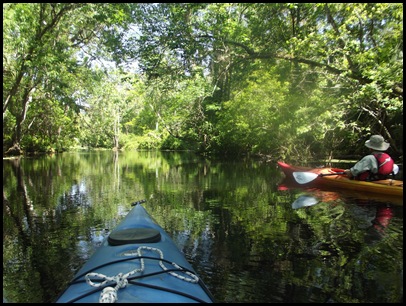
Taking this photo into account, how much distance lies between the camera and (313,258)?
400 cm

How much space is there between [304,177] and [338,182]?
0.99 m

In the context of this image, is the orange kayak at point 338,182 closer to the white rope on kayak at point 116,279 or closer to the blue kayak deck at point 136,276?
the blue kayak deck at point 136,276

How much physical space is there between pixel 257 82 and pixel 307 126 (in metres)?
5.37

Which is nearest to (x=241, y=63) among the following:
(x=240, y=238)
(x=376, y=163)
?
(x=376, y=163)

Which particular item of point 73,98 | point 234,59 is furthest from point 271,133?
point 73,98

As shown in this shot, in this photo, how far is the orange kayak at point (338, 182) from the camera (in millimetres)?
7492

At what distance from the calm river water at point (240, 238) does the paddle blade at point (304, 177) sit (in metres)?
0.35

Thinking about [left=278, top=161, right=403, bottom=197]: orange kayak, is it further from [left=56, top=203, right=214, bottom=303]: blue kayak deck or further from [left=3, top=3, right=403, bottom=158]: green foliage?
Result: [left=56, top=203, right=214, bottom=303]: blue kayak deck

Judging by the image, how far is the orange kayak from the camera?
749 centimetres

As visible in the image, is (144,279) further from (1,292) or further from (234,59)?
(234,59)

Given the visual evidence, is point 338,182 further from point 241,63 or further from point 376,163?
point 241,63

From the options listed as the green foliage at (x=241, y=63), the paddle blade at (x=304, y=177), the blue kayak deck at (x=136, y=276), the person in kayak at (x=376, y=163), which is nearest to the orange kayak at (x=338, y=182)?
the paddle blade at (x=304, y=177)

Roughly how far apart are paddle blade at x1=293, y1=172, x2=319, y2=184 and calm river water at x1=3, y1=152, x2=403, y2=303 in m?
0.35

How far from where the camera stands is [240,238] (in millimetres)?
4887
